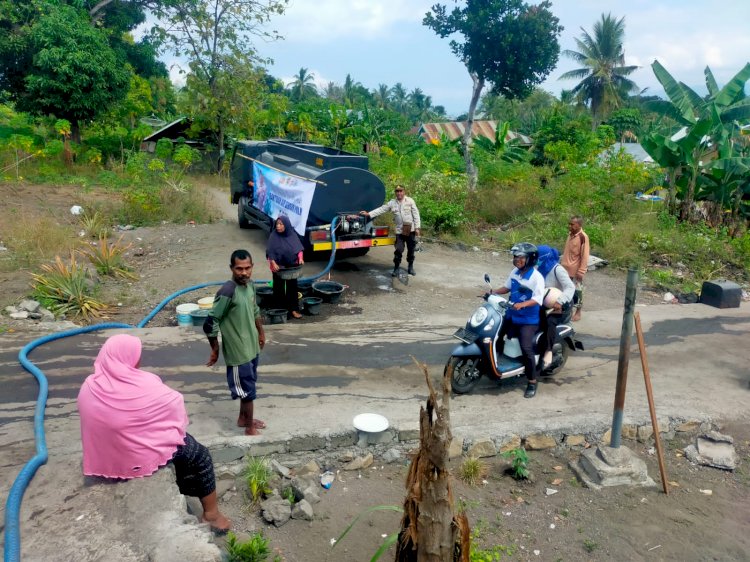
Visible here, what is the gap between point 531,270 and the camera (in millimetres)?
5707

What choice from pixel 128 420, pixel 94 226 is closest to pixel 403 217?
pixel 94 226

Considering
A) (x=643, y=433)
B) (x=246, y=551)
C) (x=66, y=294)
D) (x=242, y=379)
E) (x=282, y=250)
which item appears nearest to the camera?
(x=246, y=551)

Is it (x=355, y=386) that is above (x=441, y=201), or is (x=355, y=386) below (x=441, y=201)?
below

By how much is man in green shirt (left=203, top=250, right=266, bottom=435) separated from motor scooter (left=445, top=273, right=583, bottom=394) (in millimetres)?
2101

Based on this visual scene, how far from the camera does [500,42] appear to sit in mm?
17688

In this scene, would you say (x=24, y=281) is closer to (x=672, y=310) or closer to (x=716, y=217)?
(x=672, y=310)

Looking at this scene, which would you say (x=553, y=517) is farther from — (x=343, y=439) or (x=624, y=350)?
(x=343, y=439)

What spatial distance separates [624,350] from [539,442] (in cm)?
122

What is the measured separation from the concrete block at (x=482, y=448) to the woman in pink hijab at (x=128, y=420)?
253 centimetres

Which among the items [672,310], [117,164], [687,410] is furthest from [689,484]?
[117,164]

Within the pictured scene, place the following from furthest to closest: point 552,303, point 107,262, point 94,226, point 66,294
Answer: point 94,226
point 107,262
point 66,294
point 552,303

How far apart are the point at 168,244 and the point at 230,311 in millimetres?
8092

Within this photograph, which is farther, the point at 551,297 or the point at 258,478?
the point at 551,297

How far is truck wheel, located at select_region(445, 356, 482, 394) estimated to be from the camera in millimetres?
5867
